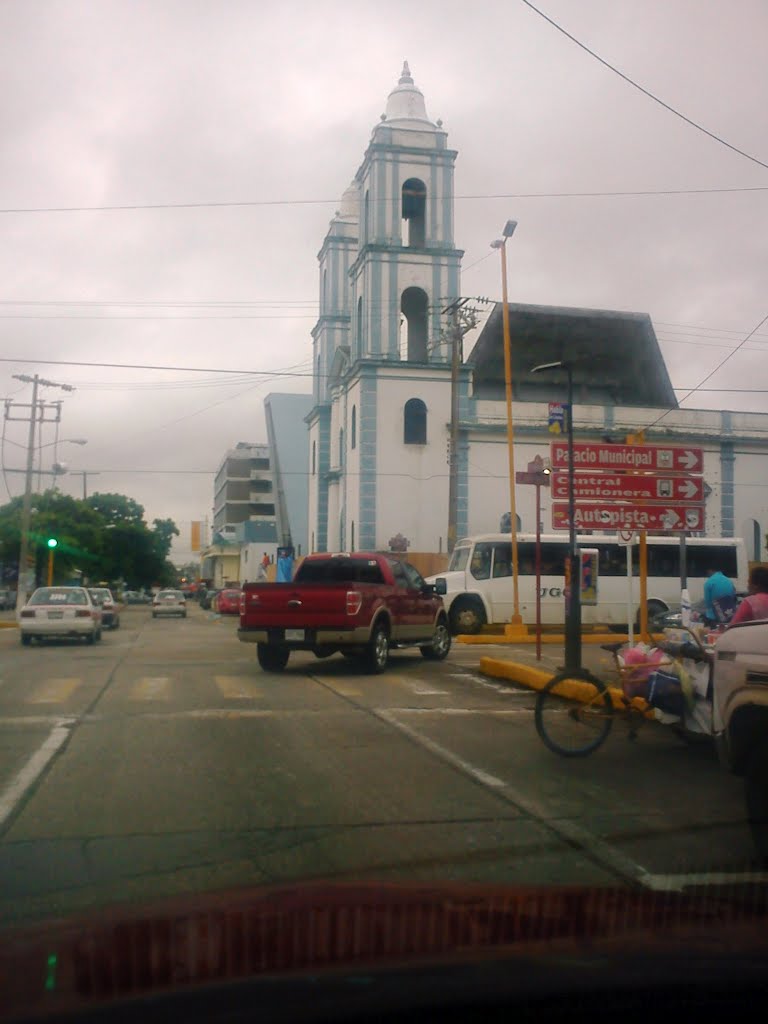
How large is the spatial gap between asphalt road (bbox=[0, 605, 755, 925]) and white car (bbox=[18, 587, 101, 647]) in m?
12.6

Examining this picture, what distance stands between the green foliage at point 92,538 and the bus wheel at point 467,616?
3200 cm

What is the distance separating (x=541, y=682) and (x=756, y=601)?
210 inches

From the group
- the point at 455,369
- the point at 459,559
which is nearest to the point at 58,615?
the point at 459,559

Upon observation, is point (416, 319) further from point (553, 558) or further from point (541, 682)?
point (541, 682)

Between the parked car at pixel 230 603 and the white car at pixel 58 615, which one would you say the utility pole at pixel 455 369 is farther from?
the parked car at pixel 230 603

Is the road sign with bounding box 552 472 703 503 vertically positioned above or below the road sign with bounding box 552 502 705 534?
above

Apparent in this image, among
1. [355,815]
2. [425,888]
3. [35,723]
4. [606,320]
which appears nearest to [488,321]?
[606,320]

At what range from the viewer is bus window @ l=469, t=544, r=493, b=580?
95.5 ft

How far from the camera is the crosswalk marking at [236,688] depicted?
13.8 m

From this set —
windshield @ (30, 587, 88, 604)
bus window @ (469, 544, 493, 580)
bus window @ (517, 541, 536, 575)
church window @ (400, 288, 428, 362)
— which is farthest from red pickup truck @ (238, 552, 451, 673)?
church window @ (400, 288, 428, 362)

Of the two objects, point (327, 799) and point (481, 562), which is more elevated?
point (481, 562)

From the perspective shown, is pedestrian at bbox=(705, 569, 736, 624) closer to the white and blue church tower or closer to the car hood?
the car hood

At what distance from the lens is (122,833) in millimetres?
6652

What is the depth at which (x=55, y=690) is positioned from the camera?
14.7m
